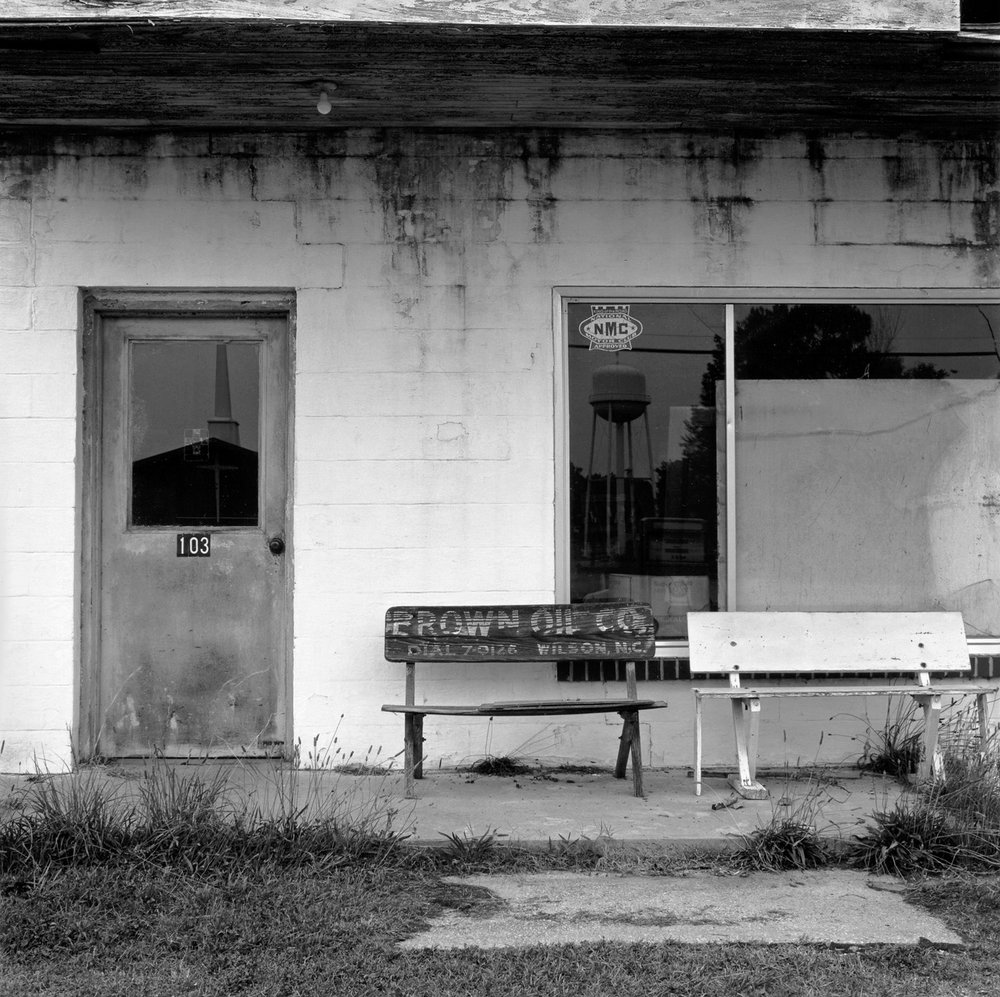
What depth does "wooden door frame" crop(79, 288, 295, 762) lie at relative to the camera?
6340mm

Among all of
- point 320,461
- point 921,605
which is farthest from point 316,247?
point 921,605

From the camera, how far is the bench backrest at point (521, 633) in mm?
6031

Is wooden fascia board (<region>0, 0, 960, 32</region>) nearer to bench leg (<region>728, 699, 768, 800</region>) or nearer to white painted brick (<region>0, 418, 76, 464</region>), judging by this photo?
white painted brick (<region>0, 418, 76, 464</region>)

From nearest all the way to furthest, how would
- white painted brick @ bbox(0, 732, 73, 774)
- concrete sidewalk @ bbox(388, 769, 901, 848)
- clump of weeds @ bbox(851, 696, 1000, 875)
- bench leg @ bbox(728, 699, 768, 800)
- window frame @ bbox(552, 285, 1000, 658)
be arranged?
clump of weeds @ bbox(851, 696, 1000, 875) < concrete sidewalk @ bbox(388, 769, 901, 848) < bench leg @ bbox(728, 699, 768, 800) < white painted brick @ bbox(0, 732, 73, 774) < window frame @ bbox(552, 285, 1000, 658)

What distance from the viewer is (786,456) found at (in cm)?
657

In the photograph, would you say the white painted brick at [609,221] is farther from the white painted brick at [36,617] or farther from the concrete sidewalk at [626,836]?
the white painted brick at [36,617]

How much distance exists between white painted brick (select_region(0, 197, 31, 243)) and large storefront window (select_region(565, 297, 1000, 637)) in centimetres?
299

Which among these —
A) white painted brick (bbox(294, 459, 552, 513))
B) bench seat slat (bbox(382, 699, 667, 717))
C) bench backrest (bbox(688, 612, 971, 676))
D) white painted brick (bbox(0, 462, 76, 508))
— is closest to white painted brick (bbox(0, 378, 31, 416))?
white painted brick (bbox(0, 462, 76, 508))

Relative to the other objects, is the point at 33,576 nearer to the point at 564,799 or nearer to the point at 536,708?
the point at 536,708

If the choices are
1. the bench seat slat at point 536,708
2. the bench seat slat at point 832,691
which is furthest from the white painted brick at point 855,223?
the bench seat slat at point 536,708

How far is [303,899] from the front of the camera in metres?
4.15

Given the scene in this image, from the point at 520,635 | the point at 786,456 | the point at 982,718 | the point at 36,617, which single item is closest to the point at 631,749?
the point at 520,635

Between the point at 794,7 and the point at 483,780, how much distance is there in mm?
3969

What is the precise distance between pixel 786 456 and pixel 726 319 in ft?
2.76
